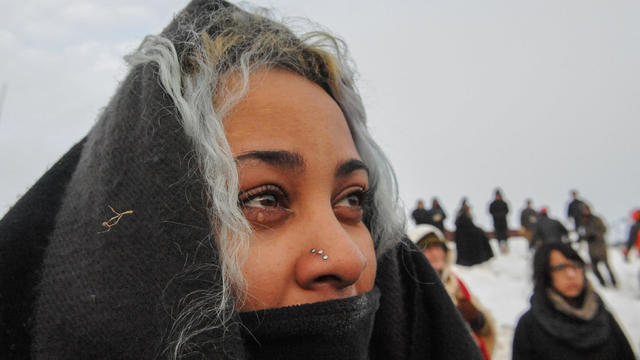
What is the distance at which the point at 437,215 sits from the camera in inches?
420

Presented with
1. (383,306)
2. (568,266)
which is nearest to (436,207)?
(568,266)

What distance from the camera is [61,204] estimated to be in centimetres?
110

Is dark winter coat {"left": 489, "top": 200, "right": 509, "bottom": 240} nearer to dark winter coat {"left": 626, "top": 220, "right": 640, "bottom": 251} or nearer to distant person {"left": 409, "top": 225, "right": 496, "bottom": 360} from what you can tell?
dark winter coat {"left": 626, "top": 220, "right": 640, "bottom": 251}

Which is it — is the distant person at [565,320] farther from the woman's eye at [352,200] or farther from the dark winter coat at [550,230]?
the dark winter coat at [550,230]

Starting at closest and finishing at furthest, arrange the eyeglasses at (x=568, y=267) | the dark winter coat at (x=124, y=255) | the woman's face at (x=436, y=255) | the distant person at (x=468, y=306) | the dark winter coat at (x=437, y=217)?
1. the dark winter coat at (x=124, y=255)
2. the distant person at (x=468, y=306)
3. the eyeglasses at (x=568, y=267)
4. the woman's face at (x=436, y=255)
5. the dark winter coat at (x=437, y=217)

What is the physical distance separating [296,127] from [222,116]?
0.21 m

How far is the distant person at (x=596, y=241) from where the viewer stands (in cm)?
830

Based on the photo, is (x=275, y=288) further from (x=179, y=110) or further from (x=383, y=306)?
(x=383, y=306)

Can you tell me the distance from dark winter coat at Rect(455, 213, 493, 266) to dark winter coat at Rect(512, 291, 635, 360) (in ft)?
20.8

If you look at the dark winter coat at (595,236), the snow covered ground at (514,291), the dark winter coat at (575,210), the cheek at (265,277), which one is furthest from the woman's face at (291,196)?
the dark winter coat at (575,210)

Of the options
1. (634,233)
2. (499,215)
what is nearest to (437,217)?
(499,215)

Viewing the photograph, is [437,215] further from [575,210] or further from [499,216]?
[575,210]

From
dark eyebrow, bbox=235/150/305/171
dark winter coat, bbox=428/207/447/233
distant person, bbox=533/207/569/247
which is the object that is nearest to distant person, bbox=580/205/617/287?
distant person, bbox=533/207/569/247

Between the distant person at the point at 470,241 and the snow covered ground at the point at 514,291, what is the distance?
0.45 metres
